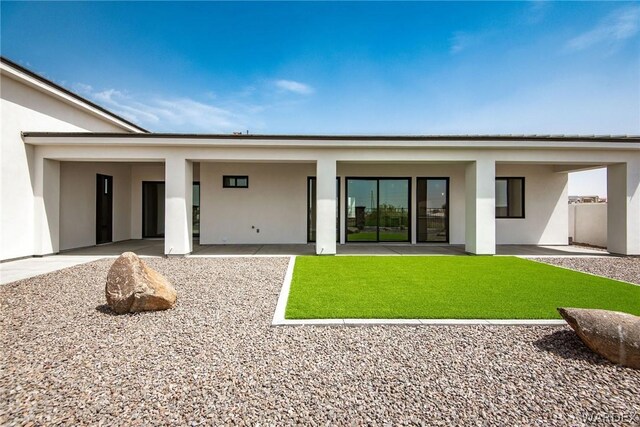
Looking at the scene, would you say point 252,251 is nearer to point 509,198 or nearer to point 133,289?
point 133,289

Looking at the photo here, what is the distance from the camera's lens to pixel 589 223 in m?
13.1

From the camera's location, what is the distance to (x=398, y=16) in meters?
11.2

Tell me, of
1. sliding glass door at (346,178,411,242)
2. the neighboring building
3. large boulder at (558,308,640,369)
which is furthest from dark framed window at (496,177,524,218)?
large boulder at (558,308,640,369)

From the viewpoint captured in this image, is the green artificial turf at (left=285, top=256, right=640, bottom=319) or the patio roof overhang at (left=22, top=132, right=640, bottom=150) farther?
the patio roof overhang at (left=22, top=132, right=640, bottom=150)

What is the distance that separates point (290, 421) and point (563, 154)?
1133cm

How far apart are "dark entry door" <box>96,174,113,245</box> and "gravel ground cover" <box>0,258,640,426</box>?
8400 mm

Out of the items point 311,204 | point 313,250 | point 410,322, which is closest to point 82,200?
point 311,204

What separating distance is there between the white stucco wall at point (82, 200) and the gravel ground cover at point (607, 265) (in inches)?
602

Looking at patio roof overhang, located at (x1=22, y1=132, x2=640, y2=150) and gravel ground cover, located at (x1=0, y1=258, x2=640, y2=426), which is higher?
patio roof overhang, located at (x1=22, y1=132, x2=640, y2=150)

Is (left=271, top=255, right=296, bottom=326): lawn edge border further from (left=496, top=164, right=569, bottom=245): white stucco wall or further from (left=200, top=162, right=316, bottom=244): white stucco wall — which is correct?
(left=496, top=164, right=569, bottom=245): white stucco wall

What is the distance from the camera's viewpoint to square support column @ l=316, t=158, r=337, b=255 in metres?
9.48

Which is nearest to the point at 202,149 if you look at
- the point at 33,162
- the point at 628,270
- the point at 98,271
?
the point at 98,271

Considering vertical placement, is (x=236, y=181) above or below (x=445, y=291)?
above

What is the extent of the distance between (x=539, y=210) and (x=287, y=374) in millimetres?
13362
